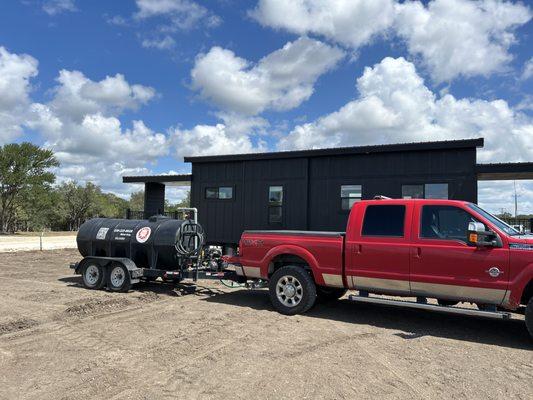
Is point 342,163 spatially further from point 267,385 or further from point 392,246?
point 267,385

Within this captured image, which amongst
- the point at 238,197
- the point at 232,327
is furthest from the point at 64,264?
the point at 232,327

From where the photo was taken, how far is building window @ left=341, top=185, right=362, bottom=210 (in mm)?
15531

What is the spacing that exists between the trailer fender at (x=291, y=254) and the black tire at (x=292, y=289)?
7.2 inches

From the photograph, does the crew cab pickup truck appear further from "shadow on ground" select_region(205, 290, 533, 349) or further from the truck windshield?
"shadow on ground" select_region(205, 290, 533, 349)

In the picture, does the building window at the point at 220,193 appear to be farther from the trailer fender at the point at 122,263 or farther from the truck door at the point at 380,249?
the truck door at the point at 380,249

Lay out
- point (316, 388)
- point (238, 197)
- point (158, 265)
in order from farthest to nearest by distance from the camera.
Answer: point (238, 197), point (158, 265), point (316, 388)

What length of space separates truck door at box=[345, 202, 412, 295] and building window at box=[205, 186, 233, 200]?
10.6m

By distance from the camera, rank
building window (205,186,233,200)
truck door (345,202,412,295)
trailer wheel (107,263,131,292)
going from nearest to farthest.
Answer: truck door (345,202,412,295) → trailer wheel (107,263,131,292) → building window (205,186,233,200)

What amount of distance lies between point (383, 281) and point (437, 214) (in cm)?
136

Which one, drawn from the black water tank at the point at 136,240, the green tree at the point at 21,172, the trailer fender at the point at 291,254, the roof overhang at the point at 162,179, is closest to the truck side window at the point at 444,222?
the trailer fender at the point at 291,254

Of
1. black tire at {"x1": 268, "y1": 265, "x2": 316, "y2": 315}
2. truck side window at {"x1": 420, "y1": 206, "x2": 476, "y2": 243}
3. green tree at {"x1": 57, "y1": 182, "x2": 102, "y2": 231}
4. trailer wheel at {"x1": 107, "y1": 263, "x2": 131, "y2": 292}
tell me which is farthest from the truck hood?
green tree at {"x1": 57, "y1": 182, "x2": 102, "y2": 231}

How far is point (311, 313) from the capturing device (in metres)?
8.05

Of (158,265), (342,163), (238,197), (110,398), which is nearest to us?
(110,398)

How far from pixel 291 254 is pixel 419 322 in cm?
244
